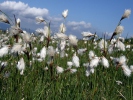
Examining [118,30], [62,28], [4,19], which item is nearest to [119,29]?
[118,30]

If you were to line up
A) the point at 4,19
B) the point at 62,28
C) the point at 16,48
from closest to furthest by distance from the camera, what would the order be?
the point at 16,48, the point at 4,19, the point at 62,28

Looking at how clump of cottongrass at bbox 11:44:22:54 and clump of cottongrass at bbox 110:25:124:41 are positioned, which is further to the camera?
clump of cottongrass at bbox 110:25:124:41

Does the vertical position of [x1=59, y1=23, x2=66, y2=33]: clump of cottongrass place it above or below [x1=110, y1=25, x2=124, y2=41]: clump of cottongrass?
above

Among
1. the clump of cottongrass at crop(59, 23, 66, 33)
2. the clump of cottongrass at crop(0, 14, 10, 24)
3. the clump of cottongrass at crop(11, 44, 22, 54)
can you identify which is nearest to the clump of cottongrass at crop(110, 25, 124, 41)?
the clump of cottongrass at crop(59, 23, 66, 33)

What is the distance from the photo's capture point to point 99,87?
3.82 metres

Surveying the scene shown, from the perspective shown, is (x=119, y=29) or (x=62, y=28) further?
(x=62, y=28)

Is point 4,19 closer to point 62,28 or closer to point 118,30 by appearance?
point 62,28

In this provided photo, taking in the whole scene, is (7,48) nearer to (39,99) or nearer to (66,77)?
(39,99)

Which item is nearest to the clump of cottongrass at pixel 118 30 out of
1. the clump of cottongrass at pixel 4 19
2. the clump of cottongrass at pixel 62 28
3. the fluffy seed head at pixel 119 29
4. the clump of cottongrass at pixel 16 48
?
the fluffy seed head at pixel 119 29

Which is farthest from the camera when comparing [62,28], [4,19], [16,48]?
[62,28]

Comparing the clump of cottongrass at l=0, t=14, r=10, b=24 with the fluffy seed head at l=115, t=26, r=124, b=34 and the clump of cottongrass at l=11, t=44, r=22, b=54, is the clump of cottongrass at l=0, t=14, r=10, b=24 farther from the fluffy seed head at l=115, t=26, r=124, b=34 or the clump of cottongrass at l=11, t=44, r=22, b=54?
the fluffy seed head at l=115, t=26, r=124, b=34

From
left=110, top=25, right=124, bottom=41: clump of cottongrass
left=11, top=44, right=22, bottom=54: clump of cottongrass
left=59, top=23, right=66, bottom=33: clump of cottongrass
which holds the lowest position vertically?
left=11, top=44, right=22, bottom=54: clump of cottongrass

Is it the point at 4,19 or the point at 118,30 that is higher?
the point at 4,19

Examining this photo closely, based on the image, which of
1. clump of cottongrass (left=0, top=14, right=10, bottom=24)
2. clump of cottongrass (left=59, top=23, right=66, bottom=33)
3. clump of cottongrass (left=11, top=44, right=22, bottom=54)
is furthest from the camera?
clump of cottongrass (left=59, top=23, right=66, bottom=33)
